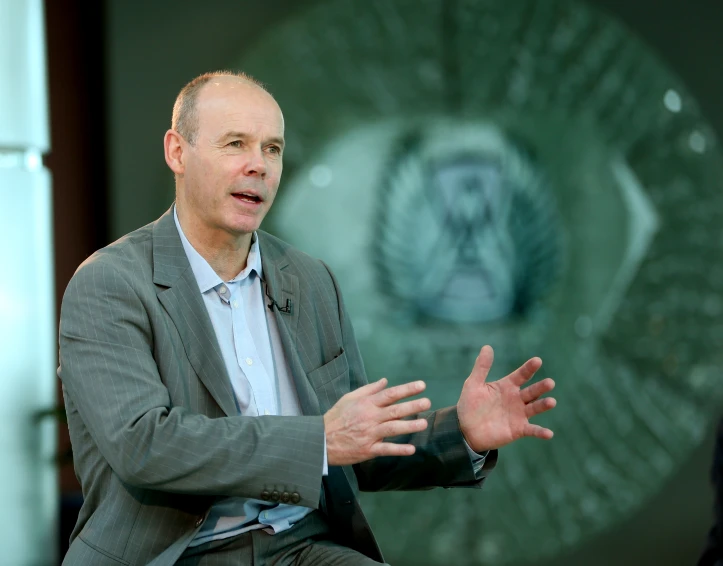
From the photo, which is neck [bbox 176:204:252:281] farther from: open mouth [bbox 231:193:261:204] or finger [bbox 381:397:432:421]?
finger [bbox 381:397:432:421]

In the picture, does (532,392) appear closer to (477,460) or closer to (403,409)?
(477,460)

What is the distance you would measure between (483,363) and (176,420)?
0.53 metres

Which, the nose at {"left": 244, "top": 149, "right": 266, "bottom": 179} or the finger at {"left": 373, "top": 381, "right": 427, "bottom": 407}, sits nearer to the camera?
the finger at {"left": 373, "top": 381, "right": 427, "bottom": 407}

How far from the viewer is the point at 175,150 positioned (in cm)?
180

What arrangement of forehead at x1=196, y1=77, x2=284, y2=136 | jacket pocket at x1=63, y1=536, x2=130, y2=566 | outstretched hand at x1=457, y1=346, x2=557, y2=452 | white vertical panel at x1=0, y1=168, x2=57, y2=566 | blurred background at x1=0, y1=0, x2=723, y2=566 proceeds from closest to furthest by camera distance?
1. jacket pocket at x1=63, y1=536, x2=130, y2=566
2. outstretched hand at x1=457, y1=346, x2=557, y2=452
3. forehead at x1=196, y1=77, x2=284, y2=136
4. white vertical panel at x1=0, y1=168, x2=57, y2=566
5. blurred background at x1=0, y1=0, x2=723, y2=566

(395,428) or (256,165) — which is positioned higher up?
(256,165)

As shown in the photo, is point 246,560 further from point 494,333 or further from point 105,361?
point 494,333

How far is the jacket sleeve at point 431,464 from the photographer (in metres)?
1.70

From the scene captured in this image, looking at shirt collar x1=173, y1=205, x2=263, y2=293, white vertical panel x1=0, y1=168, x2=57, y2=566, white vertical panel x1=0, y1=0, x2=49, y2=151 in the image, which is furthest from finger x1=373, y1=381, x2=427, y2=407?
white vertical panel x1=0, y1=0, x2=49, y2=151

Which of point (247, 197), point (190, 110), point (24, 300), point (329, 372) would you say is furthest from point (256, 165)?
point (24, 300)

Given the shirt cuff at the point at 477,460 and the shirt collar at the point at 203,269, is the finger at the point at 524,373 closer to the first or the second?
the shirt cuff at the point at 477,460

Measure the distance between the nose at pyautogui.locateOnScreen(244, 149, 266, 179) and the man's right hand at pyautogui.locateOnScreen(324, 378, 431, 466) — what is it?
0.49 metres

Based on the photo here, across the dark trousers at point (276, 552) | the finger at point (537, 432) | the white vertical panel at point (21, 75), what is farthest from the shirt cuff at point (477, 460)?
the white vertical panel at point (21, 75)

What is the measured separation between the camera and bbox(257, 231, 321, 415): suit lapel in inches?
66.6
